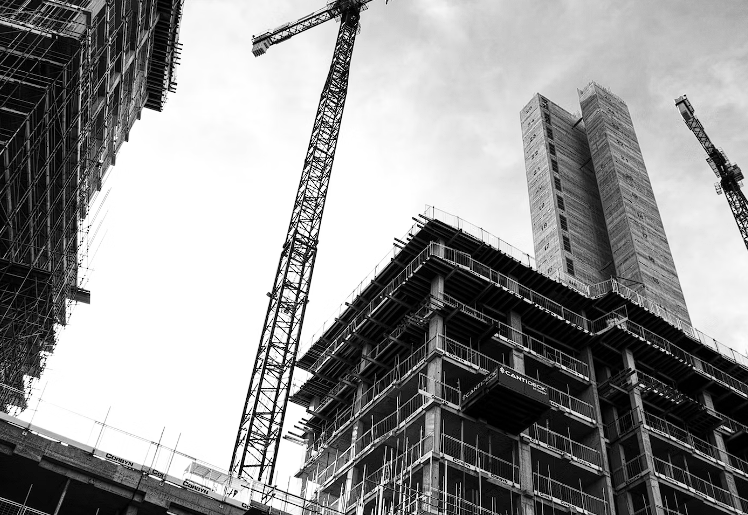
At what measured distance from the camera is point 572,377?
50.5 metres

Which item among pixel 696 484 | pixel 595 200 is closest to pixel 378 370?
pixel 696 484

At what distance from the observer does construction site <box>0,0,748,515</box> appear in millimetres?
35375

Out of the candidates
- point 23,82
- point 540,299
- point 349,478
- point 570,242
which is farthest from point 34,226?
point 570,242

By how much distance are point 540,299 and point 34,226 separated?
106 ft

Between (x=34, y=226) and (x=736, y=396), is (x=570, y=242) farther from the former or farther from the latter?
(x=34, y=226)

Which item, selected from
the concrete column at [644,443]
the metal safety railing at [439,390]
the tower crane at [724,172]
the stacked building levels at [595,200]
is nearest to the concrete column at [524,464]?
the metal safety railing at [439,390]

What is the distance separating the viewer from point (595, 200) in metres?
89.3

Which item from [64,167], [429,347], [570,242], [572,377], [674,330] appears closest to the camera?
[64,167]

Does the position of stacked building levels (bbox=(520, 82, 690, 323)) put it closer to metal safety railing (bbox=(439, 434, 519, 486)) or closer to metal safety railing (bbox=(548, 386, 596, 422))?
metal safety railing (bbox=(548, 386, 596, 422))

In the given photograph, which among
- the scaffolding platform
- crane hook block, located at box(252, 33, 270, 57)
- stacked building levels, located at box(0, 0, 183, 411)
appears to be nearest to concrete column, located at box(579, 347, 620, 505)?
the scaffolding platform

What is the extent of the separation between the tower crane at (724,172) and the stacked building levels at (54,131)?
74.4 m

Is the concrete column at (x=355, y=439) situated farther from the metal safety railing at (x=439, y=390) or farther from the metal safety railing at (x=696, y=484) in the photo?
the metal safety railing at (x=696, y=484)

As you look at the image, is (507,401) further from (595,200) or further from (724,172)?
(724,172)

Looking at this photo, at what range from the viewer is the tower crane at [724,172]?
102 meters
